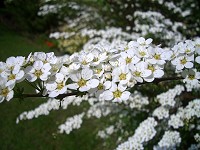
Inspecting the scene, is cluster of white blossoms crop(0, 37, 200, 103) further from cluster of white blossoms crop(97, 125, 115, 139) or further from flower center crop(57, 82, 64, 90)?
cluster of white blossoms crop(97, 125, 115, 139)

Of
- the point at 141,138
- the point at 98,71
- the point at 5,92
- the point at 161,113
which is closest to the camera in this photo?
the point at 5,92

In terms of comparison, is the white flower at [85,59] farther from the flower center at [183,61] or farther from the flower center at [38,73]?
the flower center at [183,61]

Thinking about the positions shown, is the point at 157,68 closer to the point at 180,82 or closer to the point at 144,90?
the point at 180,82

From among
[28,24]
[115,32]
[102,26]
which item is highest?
[28,24]

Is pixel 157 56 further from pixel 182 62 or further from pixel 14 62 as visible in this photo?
pixel 14 62

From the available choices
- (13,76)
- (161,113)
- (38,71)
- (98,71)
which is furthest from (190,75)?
(161,113)

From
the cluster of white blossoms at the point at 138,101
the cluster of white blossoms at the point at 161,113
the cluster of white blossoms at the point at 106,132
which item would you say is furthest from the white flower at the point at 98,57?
the cluster of white blossoms at the point at 106,132

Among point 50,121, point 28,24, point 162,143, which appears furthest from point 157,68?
point 28,24
